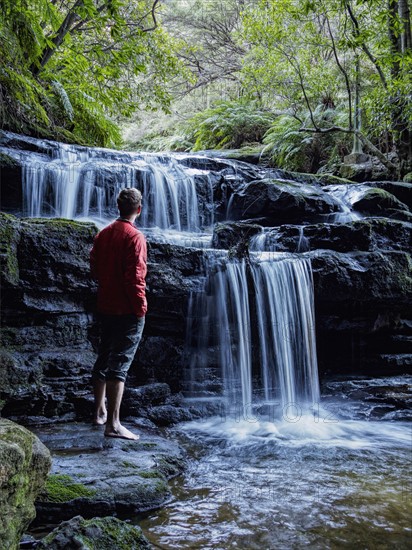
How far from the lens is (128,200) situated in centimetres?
425

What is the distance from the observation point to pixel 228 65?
76.7 ft

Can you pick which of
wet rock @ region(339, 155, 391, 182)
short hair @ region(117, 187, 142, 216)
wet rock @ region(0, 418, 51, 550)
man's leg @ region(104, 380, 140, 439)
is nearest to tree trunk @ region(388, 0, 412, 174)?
wet rock @ region(339, 155, 391, 182)

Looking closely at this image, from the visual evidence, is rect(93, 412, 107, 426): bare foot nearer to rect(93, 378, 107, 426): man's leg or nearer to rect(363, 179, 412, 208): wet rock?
rect(93, 378, 107, 426): man's leg

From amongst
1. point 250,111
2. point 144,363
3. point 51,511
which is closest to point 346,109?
point 250,111

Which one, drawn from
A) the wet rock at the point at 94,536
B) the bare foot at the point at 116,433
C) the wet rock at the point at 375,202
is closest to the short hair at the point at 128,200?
the bare foot at the point at 116,433

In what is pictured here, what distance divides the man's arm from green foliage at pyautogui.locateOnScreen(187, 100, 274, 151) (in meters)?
15.4

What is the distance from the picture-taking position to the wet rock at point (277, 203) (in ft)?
32.2

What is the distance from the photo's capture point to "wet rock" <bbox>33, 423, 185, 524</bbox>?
→ 3170 millimetres

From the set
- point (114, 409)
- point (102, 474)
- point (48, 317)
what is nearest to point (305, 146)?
point (48, 317)

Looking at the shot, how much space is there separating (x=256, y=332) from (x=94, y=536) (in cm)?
457

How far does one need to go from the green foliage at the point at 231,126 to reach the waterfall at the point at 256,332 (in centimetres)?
1281

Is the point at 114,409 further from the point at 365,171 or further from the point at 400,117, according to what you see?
the point at 365,171

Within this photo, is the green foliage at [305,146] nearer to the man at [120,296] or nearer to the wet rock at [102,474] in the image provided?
the man at [120,296]

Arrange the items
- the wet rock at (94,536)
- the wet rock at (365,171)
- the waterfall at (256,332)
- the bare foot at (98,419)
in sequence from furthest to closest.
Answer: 1. the wet rock at (365,171)
2. the waterfall at (256,332)
3. the bare foot at (98,419)
4. the wet rock at (94,536)
